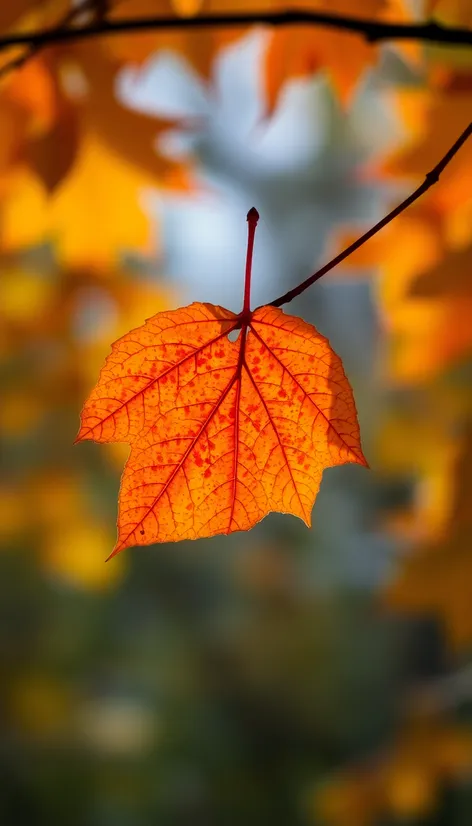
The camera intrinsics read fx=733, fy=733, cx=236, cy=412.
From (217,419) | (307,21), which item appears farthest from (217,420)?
(307,21)

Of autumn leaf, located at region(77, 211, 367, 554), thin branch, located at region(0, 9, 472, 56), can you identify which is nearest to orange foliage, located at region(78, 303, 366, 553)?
autumn leaf, located at region(77, 211, 367, 554)

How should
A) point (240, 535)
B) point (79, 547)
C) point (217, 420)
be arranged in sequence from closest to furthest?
point (217, 420) < point (79, 547) < point (240, 535)

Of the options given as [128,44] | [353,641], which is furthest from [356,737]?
[128,44]

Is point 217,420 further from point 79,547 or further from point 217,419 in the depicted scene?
point 79,547

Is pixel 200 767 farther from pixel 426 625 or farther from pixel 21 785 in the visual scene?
pixel 426 625

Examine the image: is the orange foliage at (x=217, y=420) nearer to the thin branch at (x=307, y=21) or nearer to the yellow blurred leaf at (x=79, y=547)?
the thin branch at (x=307, y=21)

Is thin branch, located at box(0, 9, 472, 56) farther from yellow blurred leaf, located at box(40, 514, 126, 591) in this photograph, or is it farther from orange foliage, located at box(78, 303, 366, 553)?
yellow blurred leaf, located at box(40, 514, 126, 591)
